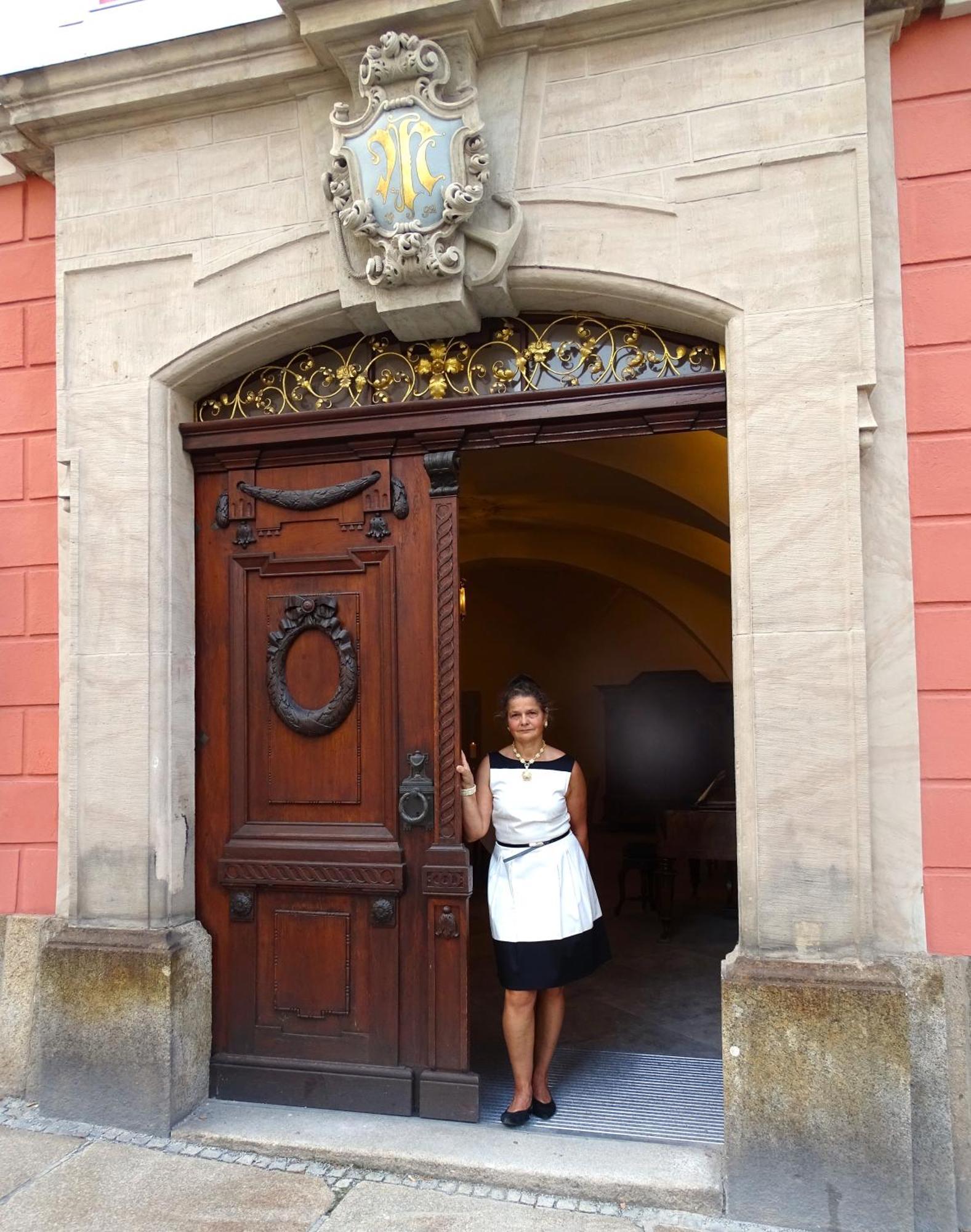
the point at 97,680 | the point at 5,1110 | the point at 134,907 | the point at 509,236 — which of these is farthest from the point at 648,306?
the point at 5,1110

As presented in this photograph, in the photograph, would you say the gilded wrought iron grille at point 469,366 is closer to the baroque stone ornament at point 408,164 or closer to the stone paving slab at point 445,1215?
the baroque stone ornament at point 408,164

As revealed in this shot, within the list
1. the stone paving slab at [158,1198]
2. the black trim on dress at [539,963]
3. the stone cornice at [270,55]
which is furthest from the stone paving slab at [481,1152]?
the stone cornice at [270,55]

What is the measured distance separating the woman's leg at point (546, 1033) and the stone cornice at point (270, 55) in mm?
3704

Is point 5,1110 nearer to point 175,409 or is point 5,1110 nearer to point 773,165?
point 175,409

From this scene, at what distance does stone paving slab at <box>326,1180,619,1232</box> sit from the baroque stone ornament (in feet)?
10.8

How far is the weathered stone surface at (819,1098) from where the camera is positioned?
3178 mm

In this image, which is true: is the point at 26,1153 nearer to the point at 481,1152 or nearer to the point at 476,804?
the point at 481,1152

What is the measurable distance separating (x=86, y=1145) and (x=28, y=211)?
4022 millimetres

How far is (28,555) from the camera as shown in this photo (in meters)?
4.49

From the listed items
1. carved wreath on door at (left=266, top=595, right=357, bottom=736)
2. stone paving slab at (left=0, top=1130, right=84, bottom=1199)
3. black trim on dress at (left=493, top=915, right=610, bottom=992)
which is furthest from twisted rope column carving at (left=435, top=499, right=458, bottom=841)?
stone paving slab at (left=0, top=1130, right=84, bottom=1199)

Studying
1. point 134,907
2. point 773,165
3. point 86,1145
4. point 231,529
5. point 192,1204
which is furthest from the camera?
point 231,529

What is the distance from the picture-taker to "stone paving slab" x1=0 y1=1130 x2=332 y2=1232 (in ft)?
10.6

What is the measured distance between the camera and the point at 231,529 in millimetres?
4379

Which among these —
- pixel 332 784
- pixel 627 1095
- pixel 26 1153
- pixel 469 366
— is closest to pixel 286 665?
pixel 332 784
